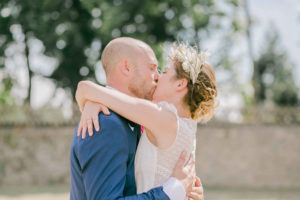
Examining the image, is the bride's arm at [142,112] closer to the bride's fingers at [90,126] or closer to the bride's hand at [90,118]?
the bride's hand at [90,118]

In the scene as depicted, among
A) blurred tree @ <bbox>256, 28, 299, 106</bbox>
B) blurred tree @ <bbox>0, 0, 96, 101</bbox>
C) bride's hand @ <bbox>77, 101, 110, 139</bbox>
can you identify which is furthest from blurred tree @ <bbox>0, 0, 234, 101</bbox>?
blurred tree @ <bbox>256, 28, 299, 106</bbox>

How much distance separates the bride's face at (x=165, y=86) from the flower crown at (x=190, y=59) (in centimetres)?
9

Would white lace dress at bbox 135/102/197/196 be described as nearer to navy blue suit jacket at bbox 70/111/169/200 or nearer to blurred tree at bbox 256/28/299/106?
navy blue suit jacket at bbox 70/111/169/200

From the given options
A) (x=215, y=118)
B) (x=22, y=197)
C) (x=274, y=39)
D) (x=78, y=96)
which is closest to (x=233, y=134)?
(x=215, y=118)

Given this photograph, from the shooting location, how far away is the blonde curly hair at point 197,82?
2.39 meters

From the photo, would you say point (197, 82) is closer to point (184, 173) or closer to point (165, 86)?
point (165, 86)

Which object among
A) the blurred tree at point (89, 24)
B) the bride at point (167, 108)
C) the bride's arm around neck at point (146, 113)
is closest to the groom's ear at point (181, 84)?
the bride at point (167, 108)

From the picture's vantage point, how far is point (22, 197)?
10.8 meters

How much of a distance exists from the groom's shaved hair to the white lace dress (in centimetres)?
35

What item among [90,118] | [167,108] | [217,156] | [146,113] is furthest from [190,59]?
[217,156]

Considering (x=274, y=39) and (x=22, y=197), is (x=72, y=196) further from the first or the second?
(x=274, y=39)

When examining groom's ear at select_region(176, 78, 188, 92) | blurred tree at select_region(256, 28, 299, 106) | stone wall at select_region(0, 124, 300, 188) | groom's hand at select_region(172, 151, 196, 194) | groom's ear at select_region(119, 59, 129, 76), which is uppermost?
blurred tree at select_region(256, 28, 299, 106)

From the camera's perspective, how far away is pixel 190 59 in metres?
2.40

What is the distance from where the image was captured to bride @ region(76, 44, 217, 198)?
2078 millimetres
